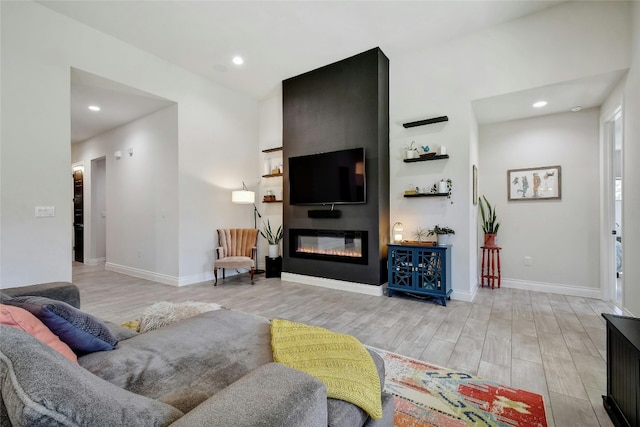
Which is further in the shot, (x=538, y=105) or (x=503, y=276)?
(x=503, y=276)

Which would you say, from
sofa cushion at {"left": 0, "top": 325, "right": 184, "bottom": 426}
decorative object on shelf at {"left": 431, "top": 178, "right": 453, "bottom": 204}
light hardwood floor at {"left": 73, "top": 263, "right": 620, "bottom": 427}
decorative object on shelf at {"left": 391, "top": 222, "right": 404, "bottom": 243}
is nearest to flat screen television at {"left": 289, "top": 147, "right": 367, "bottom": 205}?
decorative object on shelf at {"left": 391, "top": 222, "right": 404, "bottom": 243}

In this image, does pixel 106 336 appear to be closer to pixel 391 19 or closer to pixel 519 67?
pixel 391 19

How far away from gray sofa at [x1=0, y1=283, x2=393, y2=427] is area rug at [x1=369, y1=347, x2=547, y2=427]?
41 cm

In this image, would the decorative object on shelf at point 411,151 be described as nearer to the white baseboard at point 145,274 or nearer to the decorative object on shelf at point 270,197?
the decorative object on shelf at point 270,197

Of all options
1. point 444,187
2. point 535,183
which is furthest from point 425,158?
point 535,183

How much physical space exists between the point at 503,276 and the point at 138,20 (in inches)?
232

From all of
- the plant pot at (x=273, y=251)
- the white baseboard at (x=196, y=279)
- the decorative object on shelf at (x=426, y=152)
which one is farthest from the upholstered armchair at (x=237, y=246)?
the decorative object on shelf at (x=426, y=152)

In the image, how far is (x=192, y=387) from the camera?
1.03 m

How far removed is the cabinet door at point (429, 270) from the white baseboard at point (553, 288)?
1548mm

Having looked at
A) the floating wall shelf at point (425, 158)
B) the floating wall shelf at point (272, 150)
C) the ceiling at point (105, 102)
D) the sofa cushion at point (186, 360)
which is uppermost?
the ceiling at point (105, 102)

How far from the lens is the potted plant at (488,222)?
4203 millimetres

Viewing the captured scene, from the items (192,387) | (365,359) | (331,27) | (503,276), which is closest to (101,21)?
(331,27)

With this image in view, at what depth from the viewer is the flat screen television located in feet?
13.3

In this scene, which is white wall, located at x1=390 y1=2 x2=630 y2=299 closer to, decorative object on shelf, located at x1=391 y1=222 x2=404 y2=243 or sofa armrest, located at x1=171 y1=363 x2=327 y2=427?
decorative object on shelf, located at x1=391 y1=222 x2=404 y2=243
